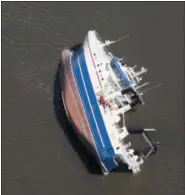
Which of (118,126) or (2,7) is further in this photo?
(2,7)

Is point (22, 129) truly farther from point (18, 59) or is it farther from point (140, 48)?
point (140, 48)

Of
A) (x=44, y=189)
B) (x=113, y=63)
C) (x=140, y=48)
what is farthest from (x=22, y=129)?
(x=140, y=48)

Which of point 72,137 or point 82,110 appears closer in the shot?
point 82,110

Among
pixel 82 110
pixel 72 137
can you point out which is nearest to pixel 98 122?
pixel 82 110

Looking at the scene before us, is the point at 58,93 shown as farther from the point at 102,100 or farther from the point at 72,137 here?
the point at 102,100

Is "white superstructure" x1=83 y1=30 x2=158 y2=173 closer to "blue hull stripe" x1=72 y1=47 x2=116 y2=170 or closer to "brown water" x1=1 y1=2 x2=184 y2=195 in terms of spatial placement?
"blue hull stripe" x1=72 y1=47 x2=116 y2=170

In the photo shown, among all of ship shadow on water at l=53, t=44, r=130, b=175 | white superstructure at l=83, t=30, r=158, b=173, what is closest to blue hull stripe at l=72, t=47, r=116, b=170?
white superstructure at l=83, t=30, r=158, b=173
